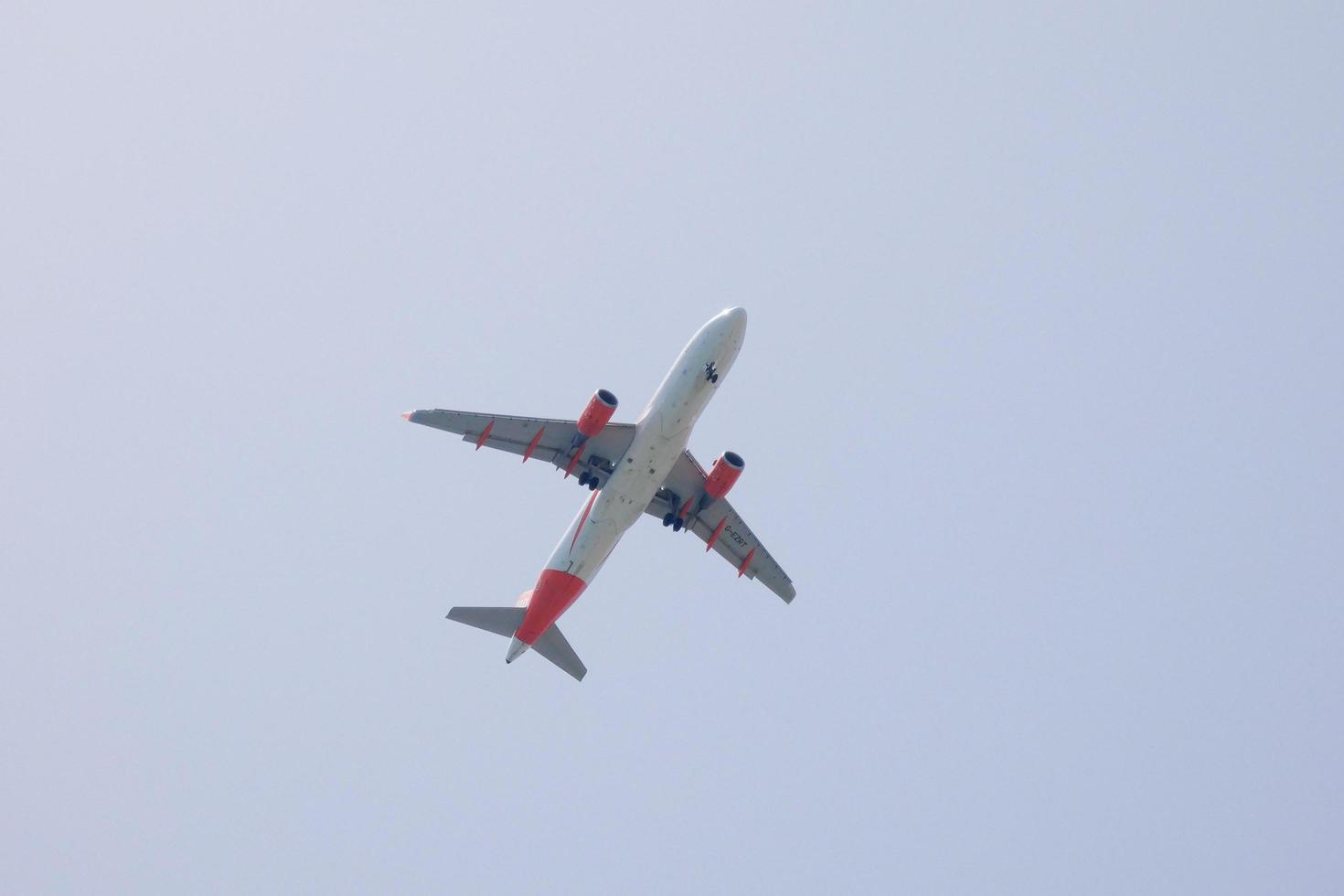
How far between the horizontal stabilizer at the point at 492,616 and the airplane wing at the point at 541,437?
18.9ft

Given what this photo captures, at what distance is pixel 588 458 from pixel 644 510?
9.42 feet

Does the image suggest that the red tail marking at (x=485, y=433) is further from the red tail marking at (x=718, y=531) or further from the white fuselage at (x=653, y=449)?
the red tail marking at (x=718, y=531)

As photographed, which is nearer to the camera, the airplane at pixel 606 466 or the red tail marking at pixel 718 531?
the airplane at pixel 606 466

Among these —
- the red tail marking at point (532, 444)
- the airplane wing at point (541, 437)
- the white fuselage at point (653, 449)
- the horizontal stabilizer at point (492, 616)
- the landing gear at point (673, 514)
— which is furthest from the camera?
the landing gear at point (673, 514)

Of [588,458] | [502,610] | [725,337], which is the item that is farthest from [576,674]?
[725,337]

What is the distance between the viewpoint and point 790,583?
2373 inches

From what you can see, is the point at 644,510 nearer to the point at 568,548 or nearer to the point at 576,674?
the point at 568,548

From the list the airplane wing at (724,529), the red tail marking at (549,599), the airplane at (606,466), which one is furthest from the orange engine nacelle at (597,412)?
the red tail marking at (549,599)

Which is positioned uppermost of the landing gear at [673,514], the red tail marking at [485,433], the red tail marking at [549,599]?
the landing gear at [673,514]

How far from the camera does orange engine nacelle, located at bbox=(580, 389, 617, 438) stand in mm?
53031

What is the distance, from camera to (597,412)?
53000 millimetres

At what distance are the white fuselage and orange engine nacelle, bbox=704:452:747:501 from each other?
260 centimetres

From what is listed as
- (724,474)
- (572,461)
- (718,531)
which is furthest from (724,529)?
(572,461)

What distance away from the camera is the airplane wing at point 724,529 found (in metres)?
57.6
